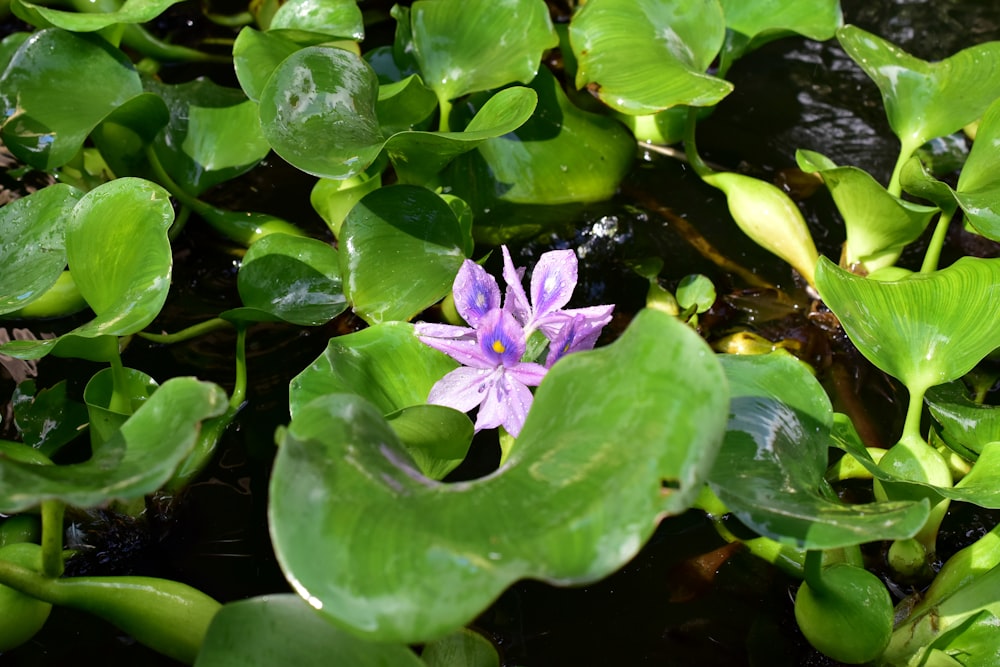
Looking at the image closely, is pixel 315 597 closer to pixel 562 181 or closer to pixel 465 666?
pixel 465 666

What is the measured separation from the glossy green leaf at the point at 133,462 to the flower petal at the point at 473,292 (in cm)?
35

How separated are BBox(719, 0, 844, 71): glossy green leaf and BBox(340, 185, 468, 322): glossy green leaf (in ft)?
2.42

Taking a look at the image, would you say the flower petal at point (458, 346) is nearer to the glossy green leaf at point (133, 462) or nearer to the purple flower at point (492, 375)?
the purple flower at point (492, 375)

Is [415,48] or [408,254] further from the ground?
[415,48]

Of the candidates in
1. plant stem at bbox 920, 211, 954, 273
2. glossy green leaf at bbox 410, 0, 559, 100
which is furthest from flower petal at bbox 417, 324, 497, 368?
plant stem at bbox 920, 211, 954, 273

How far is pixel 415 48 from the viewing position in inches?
64.9

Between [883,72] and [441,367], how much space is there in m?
0.98


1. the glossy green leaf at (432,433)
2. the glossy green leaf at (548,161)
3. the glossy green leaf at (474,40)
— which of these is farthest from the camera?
the glossy green leaf at (548,161)

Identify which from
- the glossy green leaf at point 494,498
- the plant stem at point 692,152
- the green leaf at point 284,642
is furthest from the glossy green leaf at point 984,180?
the green leaf at point 284,642

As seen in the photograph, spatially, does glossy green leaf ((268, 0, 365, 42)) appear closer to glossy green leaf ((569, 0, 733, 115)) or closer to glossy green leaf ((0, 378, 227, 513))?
glossy green leaf ((569, 0, 733, 115))

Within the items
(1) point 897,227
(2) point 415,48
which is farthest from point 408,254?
(1) point 897,227

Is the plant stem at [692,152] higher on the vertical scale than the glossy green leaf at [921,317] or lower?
lower

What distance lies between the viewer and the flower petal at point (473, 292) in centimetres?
114

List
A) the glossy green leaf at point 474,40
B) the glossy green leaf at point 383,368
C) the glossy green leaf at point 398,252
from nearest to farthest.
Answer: the glossy green leaf at point 383,368 → the glossy green leaf at point 398,252 → the glossy green leaf at point 474,40
